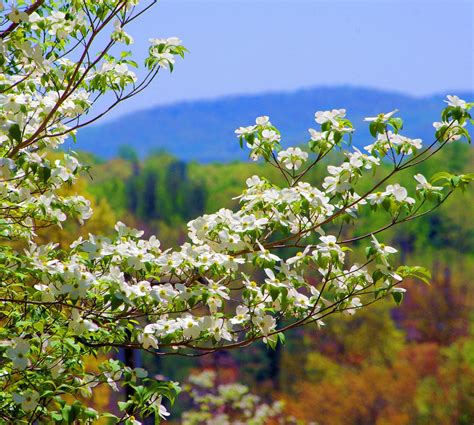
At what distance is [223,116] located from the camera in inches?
3684

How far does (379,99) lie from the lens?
301 ft

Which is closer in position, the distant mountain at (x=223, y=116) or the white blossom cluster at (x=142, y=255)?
the white blossom cluster at (x=142, y=255)

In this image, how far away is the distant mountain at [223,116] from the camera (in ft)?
284

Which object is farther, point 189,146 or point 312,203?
point 189,146

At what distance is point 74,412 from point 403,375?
1885 cm

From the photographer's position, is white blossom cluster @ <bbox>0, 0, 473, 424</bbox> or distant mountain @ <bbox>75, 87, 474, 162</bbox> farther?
distant mountain @ <bbox>75, 87, 474, 162</bbox>

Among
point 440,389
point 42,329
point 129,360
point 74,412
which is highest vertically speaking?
point 440,389

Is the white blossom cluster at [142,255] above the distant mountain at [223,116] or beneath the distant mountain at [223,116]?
beneath

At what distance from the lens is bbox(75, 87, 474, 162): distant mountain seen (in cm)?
8656

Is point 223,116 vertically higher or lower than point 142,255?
higher

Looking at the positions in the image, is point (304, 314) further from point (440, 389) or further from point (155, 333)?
point (440, 389)

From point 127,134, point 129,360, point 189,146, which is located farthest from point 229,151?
point 129,360

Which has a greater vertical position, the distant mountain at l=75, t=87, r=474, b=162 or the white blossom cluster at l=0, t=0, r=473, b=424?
the distant mountain at l=75, t=87, r=474, b=162

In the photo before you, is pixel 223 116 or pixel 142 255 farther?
pixel 223 116
